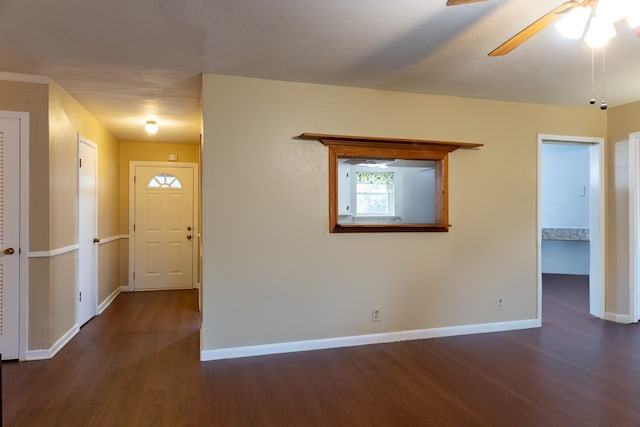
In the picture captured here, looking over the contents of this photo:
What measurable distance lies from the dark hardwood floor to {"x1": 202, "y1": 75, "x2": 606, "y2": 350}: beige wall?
12.4 inches

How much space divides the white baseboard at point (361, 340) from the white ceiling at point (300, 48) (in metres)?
2.30

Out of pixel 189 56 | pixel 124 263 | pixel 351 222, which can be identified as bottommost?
pixel 124 263

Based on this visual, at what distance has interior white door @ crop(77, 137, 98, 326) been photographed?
397 cm

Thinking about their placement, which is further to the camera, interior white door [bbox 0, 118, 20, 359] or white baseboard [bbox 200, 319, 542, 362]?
white baseboard [bbox 200, 319, 542, 362]

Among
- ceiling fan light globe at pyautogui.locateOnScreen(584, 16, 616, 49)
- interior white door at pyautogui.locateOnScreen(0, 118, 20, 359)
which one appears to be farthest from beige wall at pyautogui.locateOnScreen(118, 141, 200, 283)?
ceiling fan light globe at pyautogui.locateOnScreen(584, 16, 616, 49)

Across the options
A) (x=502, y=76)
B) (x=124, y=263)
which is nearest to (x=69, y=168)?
(x=124, y=263)

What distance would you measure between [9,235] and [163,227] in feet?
9.62

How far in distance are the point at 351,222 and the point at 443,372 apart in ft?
4.76

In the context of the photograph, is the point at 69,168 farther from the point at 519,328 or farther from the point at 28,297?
the point at 519,328

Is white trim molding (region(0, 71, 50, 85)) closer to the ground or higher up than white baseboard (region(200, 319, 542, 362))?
higher up

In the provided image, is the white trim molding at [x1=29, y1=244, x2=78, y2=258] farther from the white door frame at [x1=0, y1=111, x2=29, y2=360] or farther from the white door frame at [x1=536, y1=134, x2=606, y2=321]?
the white door frame at [x1=536, y1=134, x2=606, y2=321]

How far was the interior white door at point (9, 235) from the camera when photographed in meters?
3.09

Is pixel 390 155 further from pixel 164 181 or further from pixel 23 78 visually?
pixel 164 181

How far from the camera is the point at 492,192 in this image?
13.0ft
